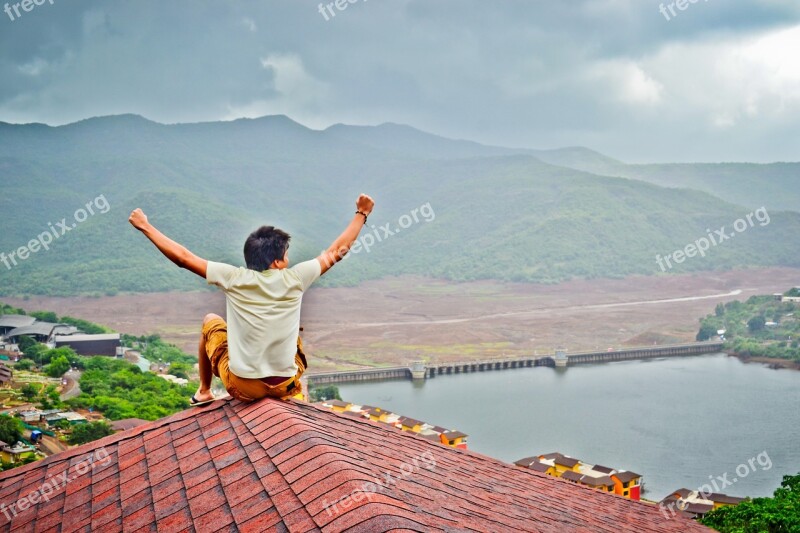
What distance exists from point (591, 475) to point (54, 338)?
107 feet

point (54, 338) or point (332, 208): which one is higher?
point (332, 208)

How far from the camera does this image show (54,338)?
1750 inches

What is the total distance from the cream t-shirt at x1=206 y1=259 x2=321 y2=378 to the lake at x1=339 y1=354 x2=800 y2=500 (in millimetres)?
26122

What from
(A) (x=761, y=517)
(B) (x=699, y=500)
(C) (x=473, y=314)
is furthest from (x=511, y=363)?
(A) (x=761, y=517)

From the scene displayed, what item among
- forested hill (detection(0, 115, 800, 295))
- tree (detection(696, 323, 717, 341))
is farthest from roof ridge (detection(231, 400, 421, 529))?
forested hill (detection(0, 115, 800, 295))

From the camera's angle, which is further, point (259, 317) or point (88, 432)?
point (88, 432)

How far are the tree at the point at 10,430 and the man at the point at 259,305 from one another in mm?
20292

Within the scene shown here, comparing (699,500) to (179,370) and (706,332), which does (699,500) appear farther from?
(706,332)

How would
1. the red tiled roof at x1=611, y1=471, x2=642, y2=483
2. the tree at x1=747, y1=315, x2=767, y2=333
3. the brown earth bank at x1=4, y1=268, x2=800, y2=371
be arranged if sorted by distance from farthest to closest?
the tree at x1=747, y1=315, x2=767, y2=333
the brown earth bank at x1=4, y1=268, x2=800, y2=371
the red tiled roof at x1=611, y1=471, x2=642, y2=483

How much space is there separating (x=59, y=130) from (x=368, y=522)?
6214 inches

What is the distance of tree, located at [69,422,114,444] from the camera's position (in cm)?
2159

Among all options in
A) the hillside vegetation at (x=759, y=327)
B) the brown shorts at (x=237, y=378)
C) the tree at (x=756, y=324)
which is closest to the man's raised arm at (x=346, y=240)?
the brown shorts at (x=237, y=378)

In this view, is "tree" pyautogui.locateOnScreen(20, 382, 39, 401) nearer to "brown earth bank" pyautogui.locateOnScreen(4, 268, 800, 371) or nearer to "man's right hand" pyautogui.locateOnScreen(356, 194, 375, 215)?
"brown earth bank" pyautogui.locateOnScreen(4, 268, 800, 371)

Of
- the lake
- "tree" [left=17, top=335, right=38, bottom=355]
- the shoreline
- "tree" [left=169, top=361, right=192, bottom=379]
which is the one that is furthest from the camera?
the shoreline
